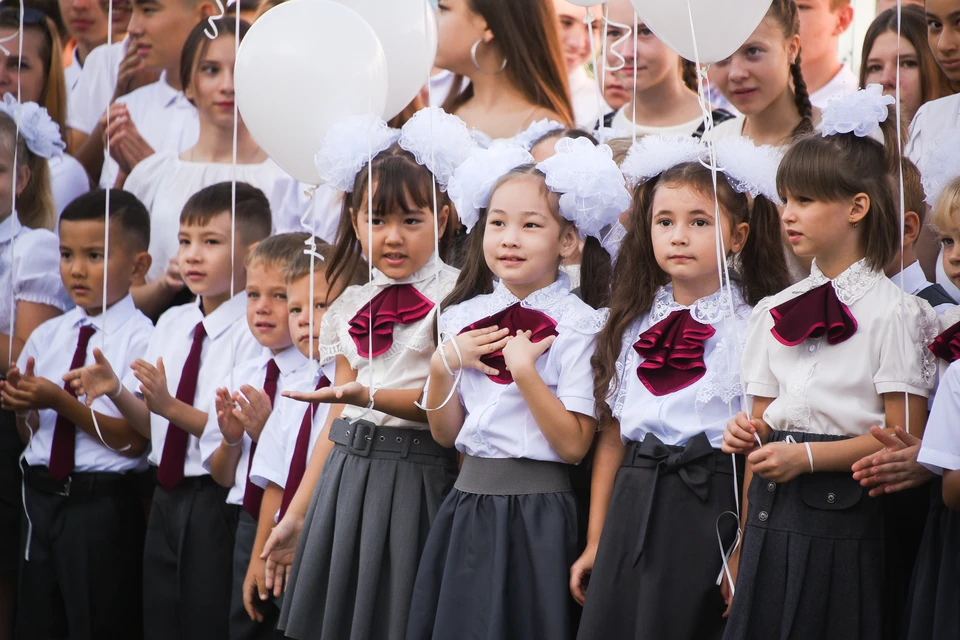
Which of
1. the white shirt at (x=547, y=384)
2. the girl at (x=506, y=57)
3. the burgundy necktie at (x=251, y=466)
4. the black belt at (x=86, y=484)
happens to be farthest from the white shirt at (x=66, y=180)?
the white shirt at (x=547, y=384)

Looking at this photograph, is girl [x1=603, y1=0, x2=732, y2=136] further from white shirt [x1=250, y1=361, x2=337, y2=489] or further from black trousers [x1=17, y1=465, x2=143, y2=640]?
black trousers [x1=17, y1=465, x2=143, y2=640]

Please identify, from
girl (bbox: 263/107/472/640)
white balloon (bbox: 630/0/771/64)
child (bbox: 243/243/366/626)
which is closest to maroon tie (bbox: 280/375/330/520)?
child (bbox: 243/243/366/626)

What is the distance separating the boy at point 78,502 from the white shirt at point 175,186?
37 centimetres

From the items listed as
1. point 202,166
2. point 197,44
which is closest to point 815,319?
point 202,166

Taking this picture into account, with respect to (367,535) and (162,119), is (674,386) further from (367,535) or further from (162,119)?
(162,119)

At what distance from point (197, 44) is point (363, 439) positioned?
84.0 inches

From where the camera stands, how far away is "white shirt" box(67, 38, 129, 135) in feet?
15.0

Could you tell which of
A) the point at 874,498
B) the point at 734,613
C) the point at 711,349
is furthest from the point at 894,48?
the point at 734,613

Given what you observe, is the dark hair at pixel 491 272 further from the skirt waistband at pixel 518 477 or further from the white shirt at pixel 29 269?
the white shirt at pixel 29 269

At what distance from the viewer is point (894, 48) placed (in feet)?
9.72

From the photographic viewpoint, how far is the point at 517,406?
2.52 m

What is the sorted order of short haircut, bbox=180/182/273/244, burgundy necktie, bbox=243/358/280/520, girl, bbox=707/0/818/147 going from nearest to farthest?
girl, bbox=707/0/818/147, burgundy necktie, bbox=243/358/280/520, short haircut, bbox=180/182/273/244

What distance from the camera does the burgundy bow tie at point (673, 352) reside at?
237 cm

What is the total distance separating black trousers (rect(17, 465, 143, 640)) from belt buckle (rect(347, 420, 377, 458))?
1370mm
